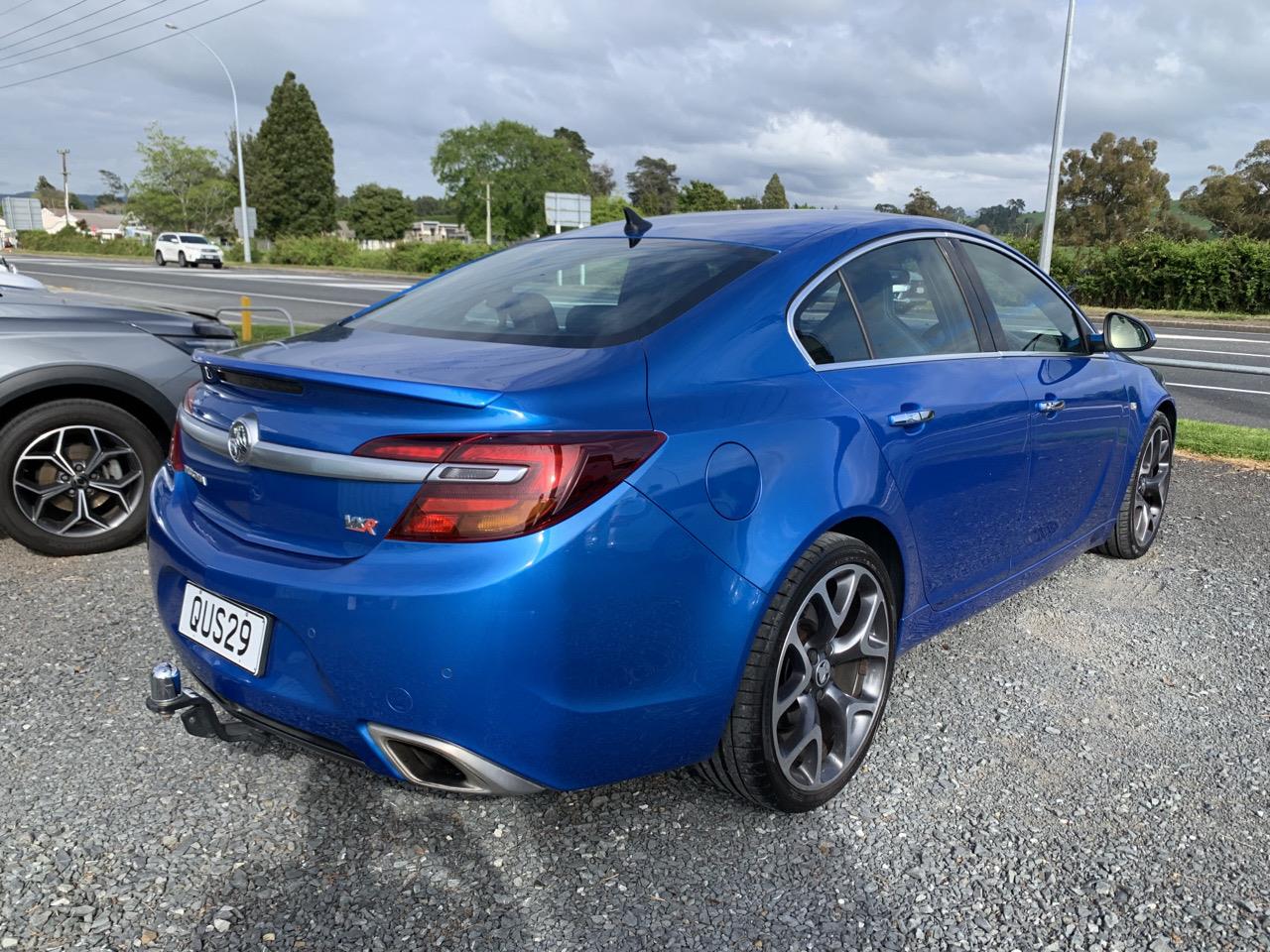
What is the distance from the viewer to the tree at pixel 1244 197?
47.6m

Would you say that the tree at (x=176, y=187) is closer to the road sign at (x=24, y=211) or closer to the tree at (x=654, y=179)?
the road sign at (x=24, y=211)

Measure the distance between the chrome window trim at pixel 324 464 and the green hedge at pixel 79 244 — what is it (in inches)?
2635

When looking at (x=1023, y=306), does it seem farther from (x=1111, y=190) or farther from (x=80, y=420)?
(x=1111, y=190)

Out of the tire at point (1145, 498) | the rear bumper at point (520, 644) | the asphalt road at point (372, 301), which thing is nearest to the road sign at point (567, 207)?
the asphalt road at point (372, 301)

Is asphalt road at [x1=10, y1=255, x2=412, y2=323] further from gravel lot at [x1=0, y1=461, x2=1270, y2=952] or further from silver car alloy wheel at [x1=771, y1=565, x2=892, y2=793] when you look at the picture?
silver car alloy wheel at [x1=771, y1=565, x2=892, y2=793]

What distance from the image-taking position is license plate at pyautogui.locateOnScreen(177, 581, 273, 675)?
7.17 ft

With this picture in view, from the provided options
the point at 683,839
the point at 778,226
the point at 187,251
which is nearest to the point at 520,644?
the point at 683,839

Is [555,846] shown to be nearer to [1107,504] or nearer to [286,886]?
[286,886]

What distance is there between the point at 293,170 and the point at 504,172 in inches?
649

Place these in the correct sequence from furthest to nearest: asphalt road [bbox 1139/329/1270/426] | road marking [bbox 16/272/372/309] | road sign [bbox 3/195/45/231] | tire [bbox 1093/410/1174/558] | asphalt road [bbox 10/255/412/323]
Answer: road sign [bbox 3/195/45/231], road marking [bbox 16/272/372/309], asphalt road [bbox 10/255/412/323], asphalt road [bbox 1139/329/1270/426], tire [bbox 1093/410/1174/558]

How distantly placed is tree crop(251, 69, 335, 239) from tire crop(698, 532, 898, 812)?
82.3 meters

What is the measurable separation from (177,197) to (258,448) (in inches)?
3276

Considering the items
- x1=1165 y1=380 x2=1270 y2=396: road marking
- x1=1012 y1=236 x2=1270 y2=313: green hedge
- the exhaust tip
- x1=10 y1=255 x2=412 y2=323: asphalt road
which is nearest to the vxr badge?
the exhaust tip

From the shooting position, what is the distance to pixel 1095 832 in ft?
8.38
